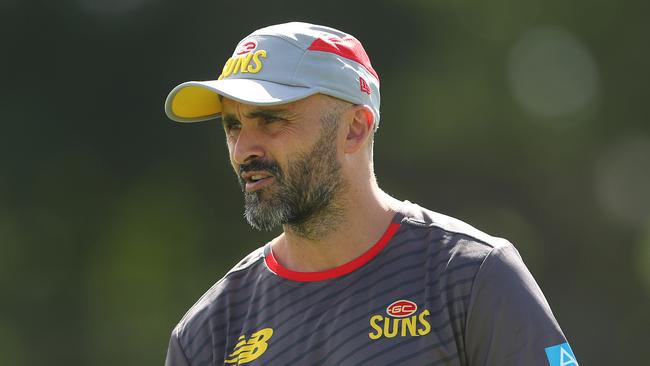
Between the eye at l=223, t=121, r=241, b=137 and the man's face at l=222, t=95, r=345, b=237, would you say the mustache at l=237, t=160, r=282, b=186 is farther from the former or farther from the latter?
the eye at l=223, t=121, r=241, b=137

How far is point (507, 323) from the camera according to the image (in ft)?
A: 7.11

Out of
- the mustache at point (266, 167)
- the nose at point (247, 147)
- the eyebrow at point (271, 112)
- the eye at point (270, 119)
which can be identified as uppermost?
the eyebrow at point (271, 112)

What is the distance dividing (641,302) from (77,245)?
16.3 ft

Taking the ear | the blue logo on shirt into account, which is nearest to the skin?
the ear

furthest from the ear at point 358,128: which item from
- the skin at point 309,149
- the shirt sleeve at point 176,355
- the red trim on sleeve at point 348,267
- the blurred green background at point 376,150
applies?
the blurred green background at point 376,150

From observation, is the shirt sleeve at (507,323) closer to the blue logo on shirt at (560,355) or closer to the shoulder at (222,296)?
the blue logo on shirt at (560,355)

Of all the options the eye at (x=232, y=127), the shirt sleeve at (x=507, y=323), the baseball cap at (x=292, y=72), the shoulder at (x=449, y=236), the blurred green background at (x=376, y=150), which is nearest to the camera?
the shirt sleeve at (x=507, y=323)

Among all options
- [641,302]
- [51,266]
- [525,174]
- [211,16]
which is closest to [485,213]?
[525,174]

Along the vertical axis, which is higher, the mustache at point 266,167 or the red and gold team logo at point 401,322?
the mustache at point 266,167

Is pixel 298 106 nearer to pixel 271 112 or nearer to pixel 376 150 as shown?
pixel 271 112

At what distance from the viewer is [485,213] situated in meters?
9.28

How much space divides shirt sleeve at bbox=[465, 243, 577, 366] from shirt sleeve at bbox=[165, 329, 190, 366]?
715mm

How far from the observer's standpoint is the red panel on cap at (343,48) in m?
2.50

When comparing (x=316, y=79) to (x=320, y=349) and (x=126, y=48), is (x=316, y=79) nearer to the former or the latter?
(x=320, y=349)
